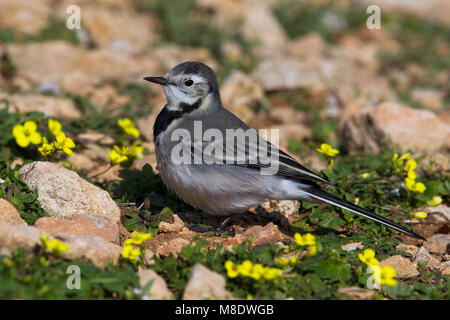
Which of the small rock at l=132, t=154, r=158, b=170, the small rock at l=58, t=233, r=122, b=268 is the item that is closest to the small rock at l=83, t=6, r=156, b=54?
the small rock at l=132, t=154, r=158, b=170

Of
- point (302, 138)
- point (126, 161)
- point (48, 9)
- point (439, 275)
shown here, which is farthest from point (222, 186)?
point (48, 9)

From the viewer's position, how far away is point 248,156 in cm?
592

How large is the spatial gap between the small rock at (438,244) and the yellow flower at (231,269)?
2.60 metres

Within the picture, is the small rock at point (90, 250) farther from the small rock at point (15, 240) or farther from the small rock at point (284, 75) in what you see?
the small rock at point (284, 75)

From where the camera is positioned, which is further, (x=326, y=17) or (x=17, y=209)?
(x=326, y=17)

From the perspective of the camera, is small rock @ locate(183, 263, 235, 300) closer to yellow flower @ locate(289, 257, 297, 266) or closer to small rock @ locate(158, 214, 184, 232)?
yellow flower @ locate(289, 257, 297, 266)

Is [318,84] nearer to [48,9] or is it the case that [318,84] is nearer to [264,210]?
[264,210]

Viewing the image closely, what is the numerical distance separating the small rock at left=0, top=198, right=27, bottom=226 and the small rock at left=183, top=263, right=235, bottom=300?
66.2 inches

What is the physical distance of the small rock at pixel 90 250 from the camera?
430 centimetres

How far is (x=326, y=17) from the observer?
13234 mm

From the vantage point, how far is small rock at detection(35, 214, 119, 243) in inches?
190

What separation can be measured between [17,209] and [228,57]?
612cm

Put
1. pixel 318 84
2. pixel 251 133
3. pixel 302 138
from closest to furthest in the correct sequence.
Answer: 1. pixel 251 133
2. pixel 302 138
3. pixel 318 84
